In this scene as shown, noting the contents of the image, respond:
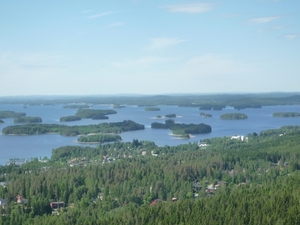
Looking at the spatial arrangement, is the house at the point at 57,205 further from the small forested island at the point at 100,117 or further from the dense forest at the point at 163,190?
the small forested island at the point at 100,117

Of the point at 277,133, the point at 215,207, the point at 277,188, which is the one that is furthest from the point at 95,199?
the point at 277,133

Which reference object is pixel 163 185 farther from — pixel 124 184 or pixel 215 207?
pixel 215 207

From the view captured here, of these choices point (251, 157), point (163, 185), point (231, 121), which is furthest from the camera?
point (231, 121)

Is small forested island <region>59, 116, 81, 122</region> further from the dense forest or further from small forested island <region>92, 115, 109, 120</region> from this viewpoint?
the dense forest

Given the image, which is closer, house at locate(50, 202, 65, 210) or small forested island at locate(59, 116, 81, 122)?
house at locate(50, 202, 65, 210)

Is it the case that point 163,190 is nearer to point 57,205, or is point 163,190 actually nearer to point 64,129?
point 57,205

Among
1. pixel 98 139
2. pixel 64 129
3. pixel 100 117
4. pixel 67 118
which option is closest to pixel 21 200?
pixel 98 139

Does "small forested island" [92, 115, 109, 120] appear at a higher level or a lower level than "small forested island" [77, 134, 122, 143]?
higher

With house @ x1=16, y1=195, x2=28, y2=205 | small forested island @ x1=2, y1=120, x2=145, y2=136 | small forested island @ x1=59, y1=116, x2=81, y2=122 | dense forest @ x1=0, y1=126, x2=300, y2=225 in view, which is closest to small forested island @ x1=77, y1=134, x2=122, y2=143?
small forested island @ x1=2, y1=120, x2=145, y2=136

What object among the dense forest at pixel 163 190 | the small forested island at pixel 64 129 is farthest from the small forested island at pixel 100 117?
the dense forest at pixel 163 190
